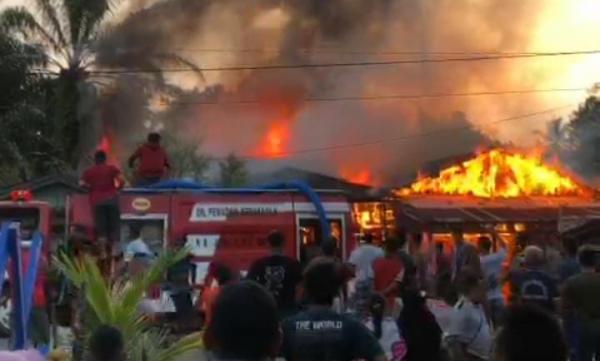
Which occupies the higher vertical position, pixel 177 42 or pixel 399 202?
pixel 177 42

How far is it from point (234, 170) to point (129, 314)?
105ft

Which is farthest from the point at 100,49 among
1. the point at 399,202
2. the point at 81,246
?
the point at 81,246

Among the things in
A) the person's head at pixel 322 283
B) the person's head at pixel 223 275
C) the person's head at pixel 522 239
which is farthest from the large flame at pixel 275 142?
the person's head at pixel 322 283

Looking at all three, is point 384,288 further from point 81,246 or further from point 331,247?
point 81,246

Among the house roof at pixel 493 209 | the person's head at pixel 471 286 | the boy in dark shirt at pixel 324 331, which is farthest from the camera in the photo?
A: the house roof at pixel 493 209

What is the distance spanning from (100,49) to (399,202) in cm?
1094

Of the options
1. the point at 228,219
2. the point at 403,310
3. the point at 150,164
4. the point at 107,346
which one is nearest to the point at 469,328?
the point at 403,310

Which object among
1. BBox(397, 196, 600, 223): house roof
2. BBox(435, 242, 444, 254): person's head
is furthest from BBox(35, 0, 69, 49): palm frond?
BBox(435, 242, 444, 254): person's head

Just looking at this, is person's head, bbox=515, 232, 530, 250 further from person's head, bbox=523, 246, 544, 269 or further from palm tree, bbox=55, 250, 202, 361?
palm tree, bbox=55, 250, 202, 361

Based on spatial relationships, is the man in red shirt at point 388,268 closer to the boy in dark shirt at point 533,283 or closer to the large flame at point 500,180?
the boy in dark shirt at point 533,283

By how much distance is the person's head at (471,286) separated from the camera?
8242 mm

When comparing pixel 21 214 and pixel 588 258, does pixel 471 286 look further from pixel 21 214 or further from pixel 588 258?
pixel 21 214

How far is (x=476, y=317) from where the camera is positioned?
8.23 metres

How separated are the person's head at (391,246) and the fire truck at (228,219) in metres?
3.71
